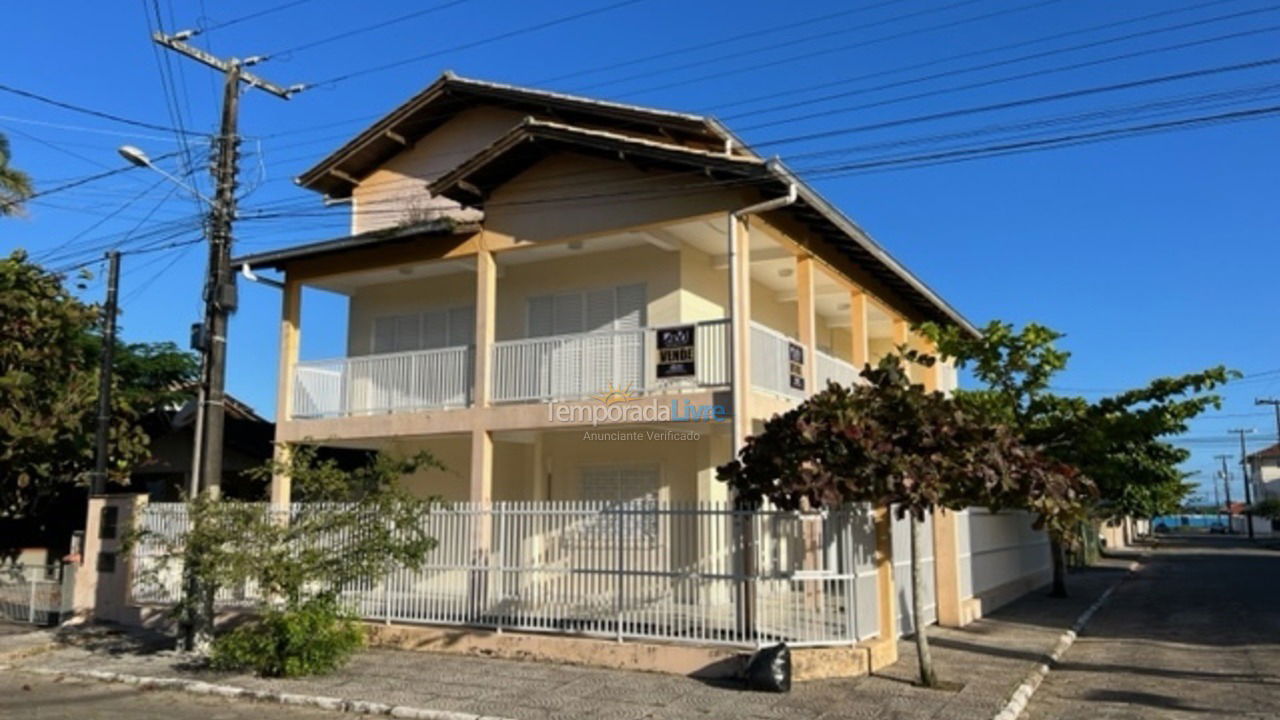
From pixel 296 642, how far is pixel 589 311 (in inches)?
292

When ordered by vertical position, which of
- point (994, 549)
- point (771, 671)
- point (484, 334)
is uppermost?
point (484, 334)

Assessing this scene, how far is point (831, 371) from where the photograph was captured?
53.6ft

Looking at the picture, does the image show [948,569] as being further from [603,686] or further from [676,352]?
[603,686]

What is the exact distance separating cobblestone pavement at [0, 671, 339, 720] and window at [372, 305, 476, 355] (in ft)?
26.7

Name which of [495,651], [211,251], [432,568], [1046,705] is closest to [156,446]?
[211,251]

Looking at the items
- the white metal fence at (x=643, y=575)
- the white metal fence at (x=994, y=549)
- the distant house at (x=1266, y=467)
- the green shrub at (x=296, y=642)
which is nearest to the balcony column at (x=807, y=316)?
the white metal fence at (x=994, y=549)

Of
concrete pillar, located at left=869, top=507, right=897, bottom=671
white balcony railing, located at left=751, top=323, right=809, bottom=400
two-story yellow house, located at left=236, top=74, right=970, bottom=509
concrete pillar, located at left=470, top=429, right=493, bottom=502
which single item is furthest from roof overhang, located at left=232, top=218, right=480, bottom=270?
concrete pillar, located at left=869, top=507, right=897, bottom=671

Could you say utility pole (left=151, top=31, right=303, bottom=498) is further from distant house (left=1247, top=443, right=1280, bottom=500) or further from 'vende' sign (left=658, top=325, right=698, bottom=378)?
distant house (left=1247, top=443, right=1280, bottom=500)

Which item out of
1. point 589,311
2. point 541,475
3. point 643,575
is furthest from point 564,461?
point 643,575

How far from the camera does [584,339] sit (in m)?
14.1

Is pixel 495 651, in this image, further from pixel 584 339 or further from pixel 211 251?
pixel 211 251

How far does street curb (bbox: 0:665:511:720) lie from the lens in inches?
357

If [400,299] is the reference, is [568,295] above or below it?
below

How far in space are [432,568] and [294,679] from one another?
266 cm
